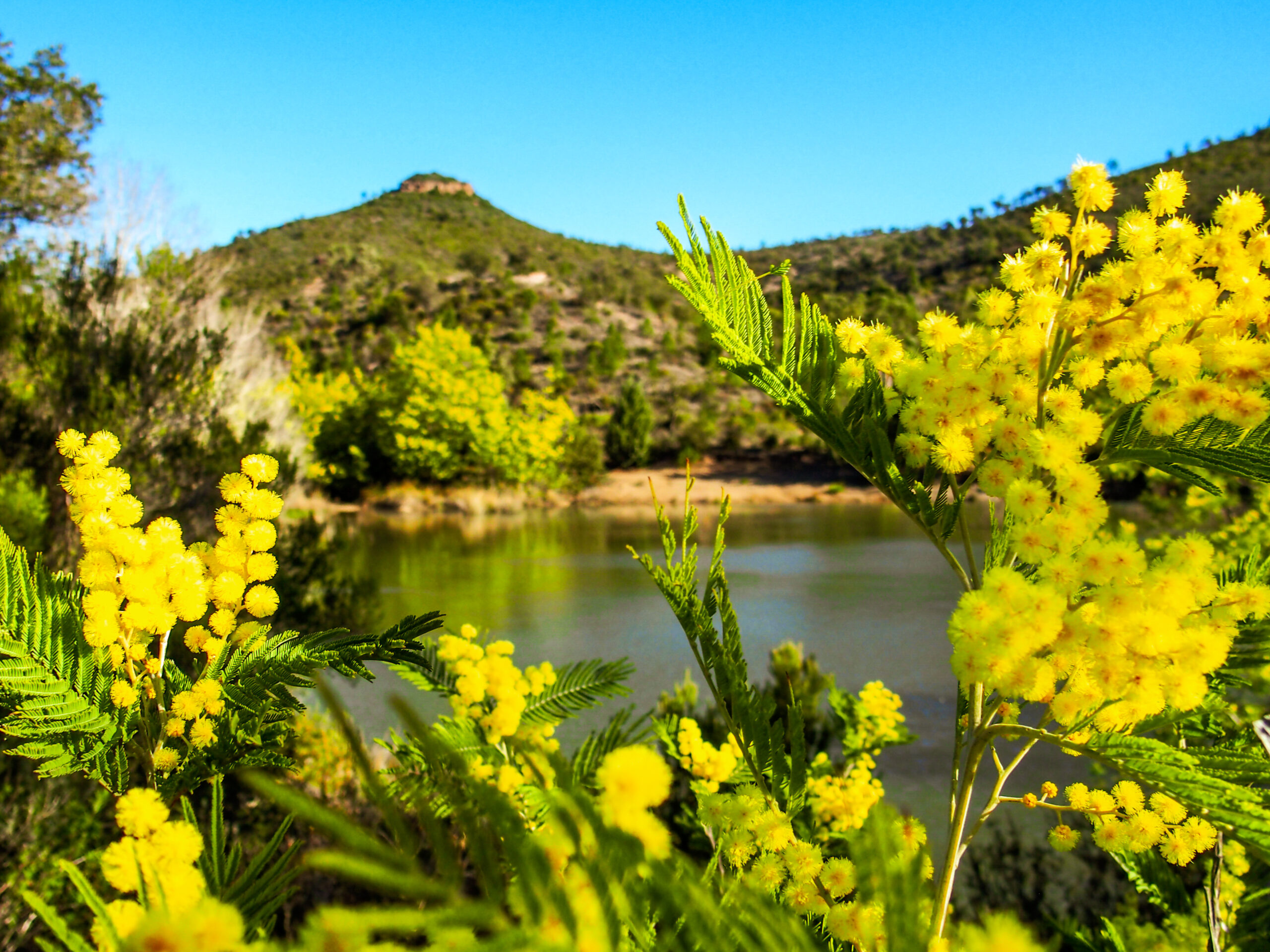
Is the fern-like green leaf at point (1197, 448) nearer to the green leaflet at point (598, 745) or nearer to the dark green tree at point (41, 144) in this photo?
the green leaflet at point (598, 745)

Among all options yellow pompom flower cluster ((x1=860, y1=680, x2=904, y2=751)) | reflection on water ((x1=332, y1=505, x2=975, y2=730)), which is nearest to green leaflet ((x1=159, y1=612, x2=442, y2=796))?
yellow pompom flower cluster ((x1=860, y1=680, x2=904, y2=751))

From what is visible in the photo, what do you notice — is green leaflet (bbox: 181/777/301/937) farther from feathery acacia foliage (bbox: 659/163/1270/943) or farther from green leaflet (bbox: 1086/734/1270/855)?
green leaflet (bbox: 1086/734/1270/855)

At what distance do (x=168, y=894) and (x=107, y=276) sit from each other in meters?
3.95

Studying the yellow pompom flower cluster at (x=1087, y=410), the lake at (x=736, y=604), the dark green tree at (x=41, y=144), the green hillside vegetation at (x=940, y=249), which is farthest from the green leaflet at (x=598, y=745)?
the green hillside vegetation at (x=940, y=249)

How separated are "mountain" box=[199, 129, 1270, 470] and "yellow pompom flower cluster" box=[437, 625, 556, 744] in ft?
56.1

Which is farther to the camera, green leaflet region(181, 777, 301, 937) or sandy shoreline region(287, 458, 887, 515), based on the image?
sandy shoreline region(287, 458, 887, 515)

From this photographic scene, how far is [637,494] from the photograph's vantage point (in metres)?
15.4

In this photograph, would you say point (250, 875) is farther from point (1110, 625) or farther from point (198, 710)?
point (1110, 625)

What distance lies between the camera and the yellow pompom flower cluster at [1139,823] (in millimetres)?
598

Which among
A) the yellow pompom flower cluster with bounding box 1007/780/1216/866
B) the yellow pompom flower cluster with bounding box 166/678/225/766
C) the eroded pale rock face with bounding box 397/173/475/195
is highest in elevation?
the eroded pale rock face with bounding box 397/173/475/195

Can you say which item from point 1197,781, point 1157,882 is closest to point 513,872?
point 1197,781

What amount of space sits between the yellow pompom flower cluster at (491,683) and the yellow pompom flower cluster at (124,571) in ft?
2.02

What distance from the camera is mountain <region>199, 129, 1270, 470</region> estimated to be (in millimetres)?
19828

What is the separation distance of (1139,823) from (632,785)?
59cm
